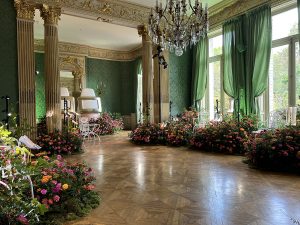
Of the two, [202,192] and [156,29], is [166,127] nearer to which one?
[156,29]

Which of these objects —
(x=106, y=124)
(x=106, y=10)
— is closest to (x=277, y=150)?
(x=106, y=10)

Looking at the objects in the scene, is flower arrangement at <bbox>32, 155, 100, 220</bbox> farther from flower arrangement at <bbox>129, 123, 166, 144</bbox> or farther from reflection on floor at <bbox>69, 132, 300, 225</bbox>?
flower arrangement at <bbox>129, 123, 166, 144</bbox>

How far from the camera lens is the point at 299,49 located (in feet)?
19.8

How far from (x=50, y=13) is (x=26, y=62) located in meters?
1.60

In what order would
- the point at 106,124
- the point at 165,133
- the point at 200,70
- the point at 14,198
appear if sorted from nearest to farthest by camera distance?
1. the point at 14,198
2. the point at 165,133
3. the point at 200,70
4. the point at 106,124

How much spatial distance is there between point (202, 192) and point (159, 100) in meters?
5.88

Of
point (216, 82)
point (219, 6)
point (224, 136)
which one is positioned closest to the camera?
point (224, 136)

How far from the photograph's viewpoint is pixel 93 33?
1018 centimetres

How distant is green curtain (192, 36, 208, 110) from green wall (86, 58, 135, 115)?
434 centimetres

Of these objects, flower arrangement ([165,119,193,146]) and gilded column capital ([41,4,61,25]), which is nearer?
gilded column capital ([41,4,61,25])

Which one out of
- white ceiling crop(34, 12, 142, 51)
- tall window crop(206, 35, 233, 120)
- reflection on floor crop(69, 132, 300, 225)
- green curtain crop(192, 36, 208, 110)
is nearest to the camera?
reflection on floor crop(69, 132, 300, 225)

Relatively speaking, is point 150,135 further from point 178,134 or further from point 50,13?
point 50,13

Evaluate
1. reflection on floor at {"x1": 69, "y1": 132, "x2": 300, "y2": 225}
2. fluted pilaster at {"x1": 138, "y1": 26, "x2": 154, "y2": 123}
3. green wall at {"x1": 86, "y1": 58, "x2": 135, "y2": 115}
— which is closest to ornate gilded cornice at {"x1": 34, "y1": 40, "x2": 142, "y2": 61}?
green wall at {"x1": 86, "y1": 58, "x2": 135, "y2": 115}

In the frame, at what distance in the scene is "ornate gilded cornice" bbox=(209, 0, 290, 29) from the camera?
6930 millimetres
